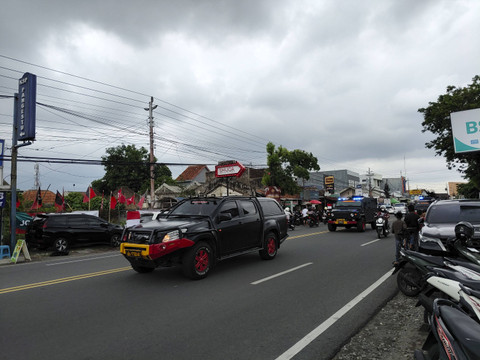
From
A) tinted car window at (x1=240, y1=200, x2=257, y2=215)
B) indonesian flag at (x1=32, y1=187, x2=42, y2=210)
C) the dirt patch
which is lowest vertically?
the dirt patch

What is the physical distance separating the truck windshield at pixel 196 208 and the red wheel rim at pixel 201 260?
1.03m

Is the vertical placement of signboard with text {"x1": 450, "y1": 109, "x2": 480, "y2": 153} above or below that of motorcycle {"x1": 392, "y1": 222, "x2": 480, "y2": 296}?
above

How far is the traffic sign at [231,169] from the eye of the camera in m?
25.0

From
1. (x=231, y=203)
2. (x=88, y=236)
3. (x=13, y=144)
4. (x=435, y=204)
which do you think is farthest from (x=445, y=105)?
(x=13, y=144)

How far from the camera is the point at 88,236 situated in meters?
14.3

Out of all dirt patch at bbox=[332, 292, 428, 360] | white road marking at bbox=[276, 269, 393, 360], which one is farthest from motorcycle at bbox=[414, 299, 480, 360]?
white road marking at bbox=[276, 269, 393, 360]

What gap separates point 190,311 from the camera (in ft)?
16.3

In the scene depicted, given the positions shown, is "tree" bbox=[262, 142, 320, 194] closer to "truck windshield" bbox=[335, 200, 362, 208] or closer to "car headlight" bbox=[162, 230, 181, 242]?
"truck windshield" bbox=[335, 200, 362, 208]

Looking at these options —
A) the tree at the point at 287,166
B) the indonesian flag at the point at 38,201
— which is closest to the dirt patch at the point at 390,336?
the indonesian flag at the point at 38,201

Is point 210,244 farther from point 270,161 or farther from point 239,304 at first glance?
point 270,161

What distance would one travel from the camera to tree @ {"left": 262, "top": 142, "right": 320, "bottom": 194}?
32344mm

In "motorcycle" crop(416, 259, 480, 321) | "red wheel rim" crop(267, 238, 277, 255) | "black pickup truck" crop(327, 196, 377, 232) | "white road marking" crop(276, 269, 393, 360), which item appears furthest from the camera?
"black pickup truck" crop(327, 196, 377, 232)

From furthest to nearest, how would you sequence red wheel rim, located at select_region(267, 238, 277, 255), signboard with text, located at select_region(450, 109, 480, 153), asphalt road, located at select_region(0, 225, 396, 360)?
signboard with text, located at select_region(450, 109, 480, 153)
red wheel rim, located at select_region(267, 238, 277, 255)
asphalt road, located at select_region(0, 225, 396, 360)

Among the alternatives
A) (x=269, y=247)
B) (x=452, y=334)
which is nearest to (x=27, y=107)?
(x=269, y=247)
